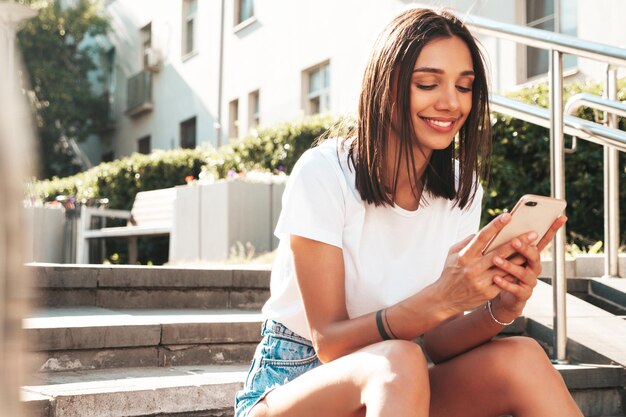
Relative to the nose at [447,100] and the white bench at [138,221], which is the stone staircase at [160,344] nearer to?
the nose at [447,100]

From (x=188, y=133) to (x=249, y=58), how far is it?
3.15 m

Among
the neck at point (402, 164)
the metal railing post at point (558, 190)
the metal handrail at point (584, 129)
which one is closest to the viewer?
the neck at point (402, 164)

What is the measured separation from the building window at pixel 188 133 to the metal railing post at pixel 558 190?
1430cm

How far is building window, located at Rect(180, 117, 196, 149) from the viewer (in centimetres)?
1730

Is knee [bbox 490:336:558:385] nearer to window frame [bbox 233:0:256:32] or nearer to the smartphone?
the smartphone

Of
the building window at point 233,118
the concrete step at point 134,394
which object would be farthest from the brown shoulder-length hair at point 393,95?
the building window at point 233,118

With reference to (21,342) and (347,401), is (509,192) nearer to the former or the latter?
(347,401)

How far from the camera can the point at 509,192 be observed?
7.15 meters

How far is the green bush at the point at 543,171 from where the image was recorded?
22.1ft

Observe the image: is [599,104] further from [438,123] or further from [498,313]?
[498,313]

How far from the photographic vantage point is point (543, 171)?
24.0 feet

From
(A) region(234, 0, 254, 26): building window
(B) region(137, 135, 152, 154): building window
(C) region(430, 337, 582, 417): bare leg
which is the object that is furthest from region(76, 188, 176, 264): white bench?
(B) region(137, 135, 152, 154): building window

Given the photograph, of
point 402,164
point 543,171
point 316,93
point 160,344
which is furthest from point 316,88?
point 402,164

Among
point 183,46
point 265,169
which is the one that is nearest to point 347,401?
point 265,169
